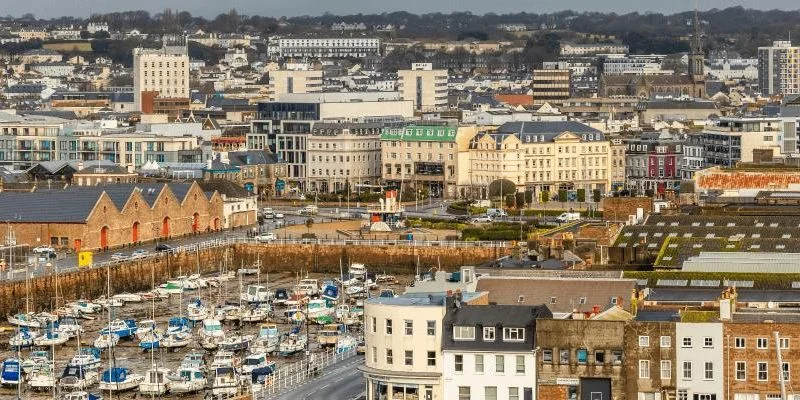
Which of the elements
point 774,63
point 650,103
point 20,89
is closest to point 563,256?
point 650,103

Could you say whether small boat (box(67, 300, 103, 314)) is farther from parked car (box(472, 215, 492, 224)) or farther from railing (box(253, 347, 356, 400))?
parked car (box(472, 215, 492, 224))

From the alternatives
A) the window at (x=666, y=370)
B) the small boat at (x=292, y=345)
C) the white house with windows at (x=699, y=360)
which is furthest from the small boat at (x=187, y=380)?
the white house with windows at (x=699, y=360)

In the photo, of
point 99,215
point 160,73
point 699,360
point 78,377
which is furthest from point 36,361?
point 160,73

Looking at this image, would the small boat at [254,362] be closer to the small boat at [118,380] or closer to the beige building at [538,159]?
the small boat at [118,380]

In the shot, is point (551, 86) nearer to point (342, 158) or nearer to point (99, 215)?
point (342, 158)

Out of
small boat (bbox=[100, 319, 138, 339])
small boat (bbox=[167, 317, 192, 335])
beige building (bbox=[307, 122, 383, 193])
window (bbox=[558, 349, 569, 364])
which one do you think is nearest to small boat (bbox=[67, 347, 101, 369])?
small boat (bbox=[100, 319, 138, 339])

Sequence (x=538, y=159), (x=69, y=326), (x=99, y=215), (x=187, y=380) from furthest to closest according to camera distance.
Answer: (x=538, y=159), (x=99, y=215), (x=69, y=326), (x=187, y=380)

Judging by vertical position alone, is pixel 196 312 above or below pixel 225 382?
above

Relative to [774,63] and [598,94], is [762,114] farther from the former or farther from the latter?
[774,63]
